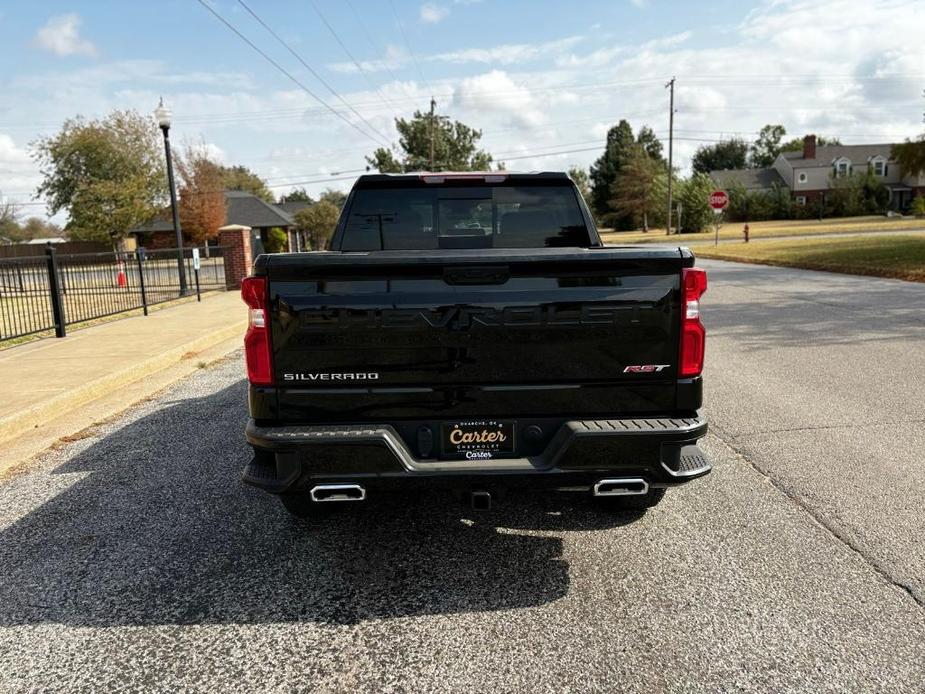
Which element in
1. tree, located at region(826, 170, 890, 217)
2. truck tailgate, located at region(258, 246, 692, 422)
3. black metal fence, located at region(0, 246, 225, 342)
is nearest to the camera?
truck tailgate, located at region(258, 246, 692, 422)

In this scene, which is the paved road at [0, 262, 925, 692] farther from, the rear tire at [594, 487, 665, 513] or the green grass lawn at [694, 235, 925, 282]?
the green grass lawn at [694, 235, 925, 282]

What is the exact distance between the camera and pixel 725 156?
118 m

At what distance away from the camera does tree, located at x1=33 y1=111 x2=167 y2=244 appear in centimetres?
5069

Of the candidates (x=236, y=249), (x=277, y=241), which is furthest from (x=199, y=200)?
(x=236, y=249)

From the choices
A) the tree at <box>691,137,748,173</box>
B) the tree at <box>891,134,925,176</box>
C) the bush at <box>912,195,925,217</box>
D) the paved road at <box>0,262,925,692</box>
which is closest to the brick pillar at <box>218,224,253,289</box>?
the paved road at <box>0,262,925,692</box>

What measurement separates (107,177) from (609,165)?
57347 mm

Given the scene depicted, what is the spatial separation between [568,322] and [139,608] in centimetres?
236

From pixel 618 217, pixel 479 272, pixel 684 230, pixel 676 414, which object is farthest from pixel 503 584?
pixel 618 217

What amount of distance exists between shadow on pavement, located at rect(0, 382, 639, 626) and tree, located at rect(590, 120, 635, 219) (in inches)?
3314

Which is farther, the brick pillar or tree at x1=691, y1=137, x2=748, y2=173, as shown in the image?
tree at x1=691, y1=137, x2=748, y2=173

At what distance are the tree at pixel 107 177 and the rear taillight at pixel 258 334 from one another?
53797 mm

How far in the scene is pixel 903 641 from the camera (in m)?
2.79

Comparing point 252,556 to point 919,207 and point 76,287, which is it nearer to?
point 76,287

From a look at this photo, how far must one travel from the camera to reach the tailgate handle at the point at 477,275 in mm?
3061
